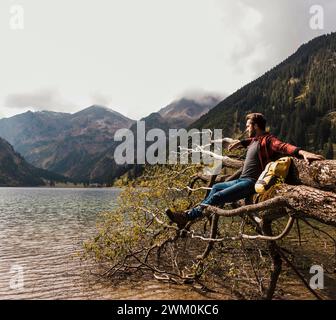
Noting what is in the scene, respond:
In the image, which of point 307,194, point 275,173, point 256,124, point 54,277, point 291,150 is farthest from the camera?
point 54,277

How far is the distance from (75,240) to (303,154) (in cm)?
3038

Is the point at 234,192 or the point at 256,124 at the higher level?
the point at 256,124

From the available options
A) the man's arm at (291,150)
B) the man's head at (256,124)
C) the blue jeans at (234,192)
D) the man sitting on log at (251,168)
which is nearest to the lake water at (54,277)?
the man sitting on log at (251,168)

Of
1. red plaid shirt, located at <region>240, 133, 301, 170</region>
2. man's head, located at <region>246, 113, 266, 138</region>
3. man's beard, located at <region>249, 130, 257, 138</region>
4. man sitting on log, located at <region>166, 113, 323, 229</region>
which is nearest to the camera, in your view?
red plaid shirt, located at <region>240, 133, 301, 170</region>

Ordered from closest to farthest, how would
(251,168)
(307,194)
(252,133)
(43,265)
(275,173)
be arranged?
(307,194) → (275,173) → (251,168) → (252,133) → (43,265)

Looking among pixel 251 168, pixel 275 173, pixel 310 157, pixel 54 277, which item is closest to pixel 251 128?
pixel 251 168

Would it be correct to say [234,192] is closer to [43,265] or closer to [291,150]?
[291,150]

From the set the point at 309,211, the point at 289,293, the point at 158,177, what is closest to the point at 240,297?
the point at 289,293

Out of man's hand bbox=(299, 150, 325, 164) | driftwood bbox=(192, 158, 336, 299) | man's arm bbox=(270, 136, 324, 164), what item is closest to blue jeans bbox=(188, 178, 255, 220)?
driftwood bbox=(192, 158, 336, 299)

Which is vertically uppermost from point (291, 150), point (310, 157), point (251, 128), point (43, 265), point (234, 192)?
point (251, 128)

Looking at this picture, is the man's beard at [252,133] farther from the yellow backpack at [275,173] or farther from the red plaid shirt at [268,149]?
the yellow backpack at [275,173]

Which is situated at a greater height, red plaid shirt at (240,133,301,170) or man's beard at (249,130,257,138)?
man's beard at (249,130,257,138)

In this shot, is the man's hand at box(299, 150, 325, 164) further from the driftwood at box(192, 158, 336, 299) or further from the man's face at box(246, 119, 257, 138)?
the man's face at box(246, 119, 257, 138)

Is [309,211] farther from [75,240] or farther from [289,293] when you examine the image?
[75,240]
